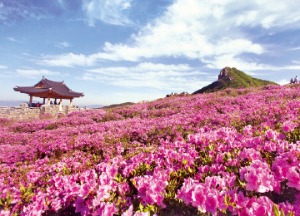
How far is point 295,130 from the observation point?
595 centimetres

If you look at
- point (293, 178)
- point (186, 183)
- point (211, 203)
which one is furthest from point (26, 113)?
point (293, 178)

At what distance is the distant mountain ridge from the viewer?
199ft

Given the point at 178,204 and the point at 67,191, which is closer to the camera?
the point at 178,204

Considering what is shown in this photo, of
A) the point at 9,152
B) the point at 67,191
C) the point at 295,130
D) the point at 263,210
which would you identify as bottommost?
the point at 9,152

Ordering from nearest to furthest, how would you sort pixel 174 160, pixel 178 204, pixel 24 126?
pixel 178 204
pixel 174 160
pixel 24 126

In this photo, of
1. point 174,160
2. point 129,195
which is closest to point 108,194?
point 129,195

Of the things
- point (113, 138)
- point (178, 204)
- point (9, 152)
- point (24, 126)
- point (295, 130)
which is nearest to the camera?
point (178, 204)

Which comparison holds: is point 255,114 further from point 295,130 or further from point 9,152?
point 9,152

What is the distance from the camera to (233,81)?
62.9 m

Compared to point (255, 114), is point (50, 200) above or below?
below

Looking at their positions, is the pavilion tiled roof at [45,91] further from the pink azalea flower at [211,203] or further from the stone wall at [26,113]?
the pink azalea flower at [211,203]

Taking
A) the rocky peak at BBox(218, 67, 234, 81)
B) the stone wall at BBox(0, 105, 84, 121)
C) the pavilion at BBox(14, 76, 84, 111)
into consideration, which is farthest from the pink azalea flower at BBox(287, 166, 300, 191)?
the rocky peak at BBox(218, 67, 234, 81)

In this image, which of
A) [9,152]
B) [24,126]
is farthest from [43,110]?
[9,152]

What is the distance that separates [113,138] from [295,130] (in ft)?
22.3
